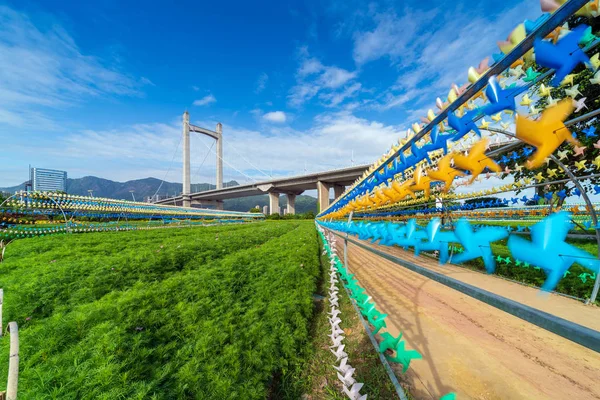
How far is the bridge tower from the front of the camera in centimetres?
5772

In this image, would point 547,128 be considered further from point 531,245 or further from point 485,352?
point 485,352

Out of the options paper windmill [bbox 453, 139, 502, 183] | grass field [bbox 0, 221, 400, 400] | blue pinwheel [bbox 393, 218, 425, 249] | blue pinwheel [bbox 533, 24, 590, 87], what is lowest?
grass field [bbox 0, 221, 400, 400]

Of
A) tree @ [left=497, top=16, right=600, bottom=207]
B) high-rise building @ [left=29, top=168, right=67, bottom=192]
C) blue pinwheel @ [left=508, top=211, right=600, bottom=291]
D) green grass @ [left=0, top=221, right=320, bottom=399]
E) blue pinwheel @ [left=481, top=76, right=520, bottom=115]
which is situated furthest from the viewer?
high-rise building @ [left=29, top=168, right=67, bottom=192]

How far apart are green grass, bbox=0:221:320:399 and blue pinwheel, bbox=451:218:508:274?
2147 mm

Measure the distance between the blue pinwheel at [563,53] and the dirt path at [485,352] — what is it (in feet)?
4.37

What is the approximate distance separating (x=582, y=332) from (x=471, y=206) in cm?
1173

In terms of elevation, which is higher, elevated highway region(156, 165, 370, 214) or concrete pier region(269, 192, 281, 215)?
elevated highway region(156, 165, 370, 214)

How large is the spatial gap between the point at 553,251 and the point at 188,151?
214ft

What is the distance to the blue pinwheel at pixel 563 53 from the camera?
787 millimetres

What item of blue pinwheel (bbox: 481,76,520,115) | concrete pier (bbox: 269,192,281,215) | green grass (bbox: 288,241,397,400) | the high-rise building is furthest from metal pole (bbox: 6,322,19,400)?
the high-rise building

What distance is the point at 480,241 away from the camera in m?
0.98

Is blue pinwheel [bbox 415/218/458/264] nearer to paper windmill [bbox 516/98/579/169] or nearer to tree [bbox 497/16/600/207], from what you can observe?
paper windmill [bbox 516/98/579/169]

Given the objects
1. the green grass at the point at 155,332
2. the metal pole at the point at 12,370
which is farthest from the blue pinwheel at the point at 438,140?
the metal pole at the point at 12,370

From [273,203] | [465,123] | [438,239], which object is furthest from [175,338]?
[273,203]
